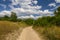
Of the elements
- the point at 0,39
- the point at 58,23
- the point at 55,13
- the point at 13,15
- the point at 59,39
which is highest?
the point at 13,15

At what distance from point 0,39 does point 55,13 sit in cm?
4043

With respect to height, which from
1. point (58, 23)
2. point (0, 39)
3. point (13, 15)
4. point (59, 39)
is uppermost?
point (13, 15)

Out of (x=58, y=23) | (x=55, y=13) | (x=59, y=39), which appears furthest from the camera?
(x=55, y=13)

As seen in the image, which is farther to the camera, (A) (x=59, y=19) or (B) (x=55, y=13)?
(B) (x=55, y=13)

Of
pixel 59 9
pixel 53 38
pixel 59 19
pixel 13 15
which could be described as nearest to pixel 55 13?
pixel 59 9

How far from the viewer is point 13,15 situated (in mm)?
114312

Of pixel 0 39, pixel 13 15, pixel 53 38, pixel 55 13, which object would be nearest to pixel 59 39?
pixel 53 38

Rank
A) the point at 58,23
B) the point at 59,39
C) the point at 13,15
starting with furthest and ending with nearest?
the point at 13,15
the point at 58,23
the point at 59,39

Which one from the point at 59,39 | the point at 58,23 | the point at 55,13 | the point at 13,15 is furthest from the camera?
the point at 13,15

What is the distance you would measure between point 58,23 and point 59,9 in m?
16.1

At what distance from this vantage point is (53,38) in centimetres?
1602

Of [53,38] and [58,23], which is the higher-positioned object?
[58,23]

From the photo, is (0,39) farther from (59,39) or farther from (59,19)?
(59,19)

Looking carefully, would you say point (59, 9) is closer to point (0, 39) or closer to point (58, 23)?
point (58, 23)
